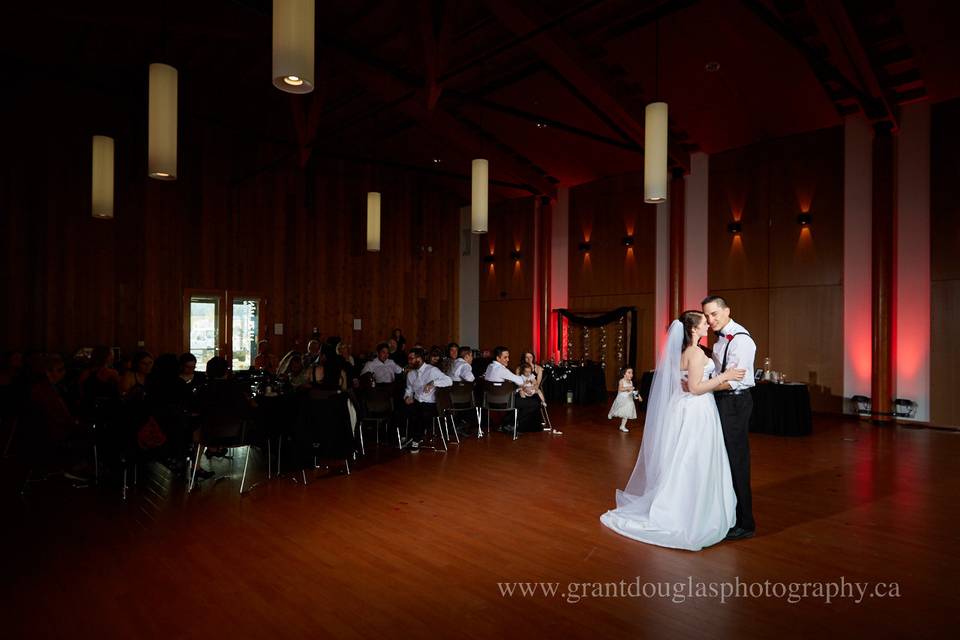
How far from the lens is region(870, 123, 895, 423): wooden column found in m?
8.48

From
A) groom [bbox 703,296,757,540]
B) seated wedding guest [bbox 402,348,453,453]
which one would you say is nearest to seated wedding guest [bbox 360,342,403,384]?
seated wedding guest [bbox 402,348,453,453]

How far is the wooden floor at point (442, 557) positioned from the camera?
259 cm

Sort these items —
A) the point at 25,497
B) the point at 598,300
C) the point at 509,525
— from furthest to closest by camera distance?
1. the point at 598,300
2. the point at 25,497
3. the point at 509,525

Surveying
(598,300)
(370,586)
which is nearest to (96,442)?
(370,586)

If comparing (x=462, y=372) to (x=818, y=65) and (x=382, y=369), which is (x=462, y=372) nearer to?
(x=382, y=369)

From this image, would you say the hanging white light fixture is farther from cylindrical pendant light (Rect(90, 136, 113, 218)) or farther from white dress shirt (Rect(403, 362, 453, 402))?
cylindrical pendant light (Rect(90, 136, 113, 218))

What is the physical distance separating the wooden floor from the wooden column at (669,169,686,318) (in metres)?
5.77

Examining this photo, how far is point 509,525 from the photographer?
3916 millimetres

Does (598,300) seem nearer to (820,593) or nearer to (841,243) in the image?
(841,243)

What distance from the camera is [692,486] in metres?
3.55

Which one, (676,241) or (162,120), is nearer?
(162,120)

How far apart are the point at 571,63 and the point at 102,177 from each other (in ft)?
21.2

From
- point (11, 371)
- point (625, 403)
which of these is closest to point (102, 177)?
point (11, 371)

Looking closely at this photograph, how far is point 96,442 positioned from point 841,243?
10.4m
